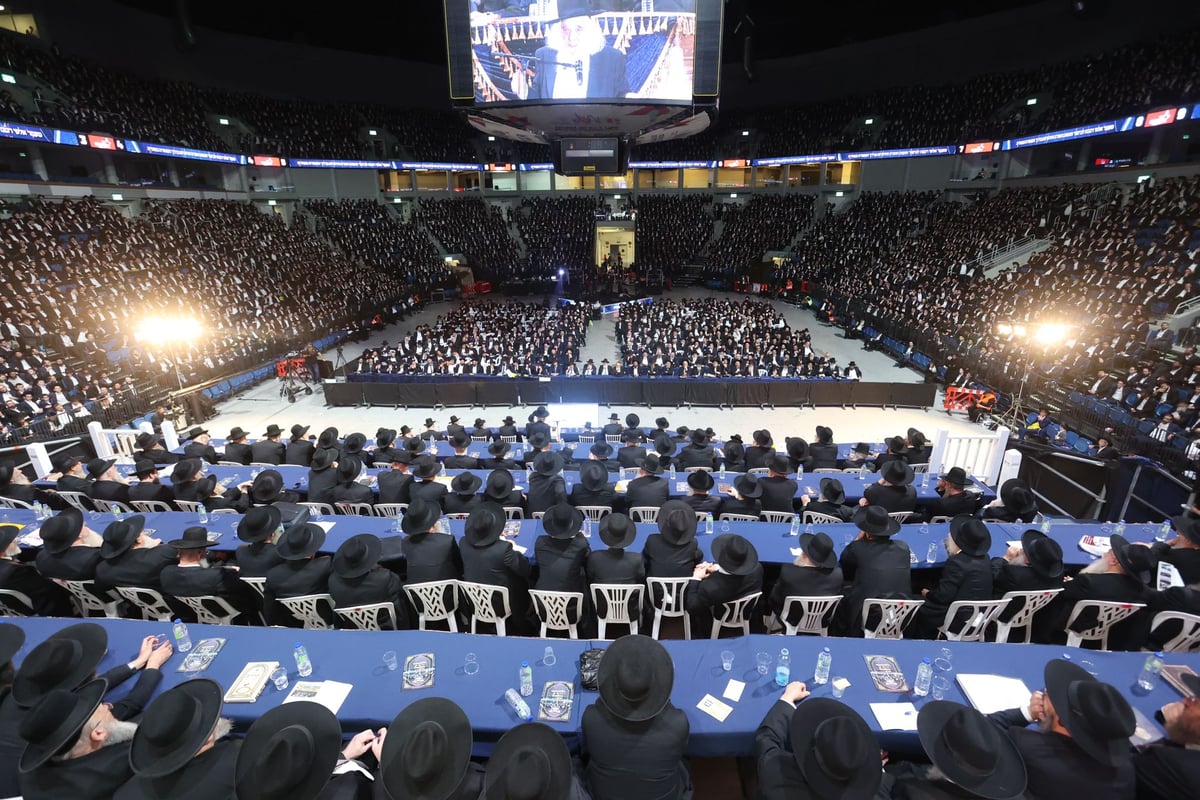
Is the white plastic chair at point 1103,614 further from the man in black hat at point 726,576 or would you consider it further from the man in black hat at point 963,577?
the man in black hat at point 726,576

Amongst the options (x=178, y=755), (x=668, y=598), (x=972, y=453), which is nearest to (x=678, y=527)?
(x=668, y=598)

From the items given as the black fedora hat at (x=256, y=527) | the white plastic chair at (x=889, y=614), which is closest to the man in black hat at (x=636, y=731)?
the white plastic chair at (x=889, y=614)

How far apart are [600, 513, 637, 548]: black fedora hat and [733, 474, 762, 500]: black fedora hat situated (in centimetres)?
257

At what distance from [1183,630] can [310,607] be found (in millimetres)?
7611

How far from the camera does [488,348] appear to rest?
21125 millimetres

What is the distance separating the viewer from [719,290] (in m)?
38.5

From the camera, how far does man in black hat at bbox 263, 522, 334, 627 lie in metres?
5.18

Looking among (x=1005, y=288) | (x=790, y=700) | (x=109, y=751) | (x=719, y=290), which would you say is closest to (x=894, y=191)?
(x=719, y=290)

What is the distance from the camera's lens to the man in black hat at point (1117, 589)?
186 inches

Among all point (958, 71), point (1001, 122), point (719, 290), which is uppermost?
point (958, 71)

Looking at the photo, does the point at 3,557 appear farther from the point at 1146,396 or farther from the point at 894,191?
the point at 894,191

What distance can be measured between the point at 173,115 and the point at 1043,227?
141 feet

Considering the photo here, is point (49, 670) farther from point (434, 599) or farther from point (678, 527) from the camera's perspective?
point (678, 527)

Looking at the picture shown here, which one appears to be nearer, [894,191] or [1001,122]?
[1001,122]
